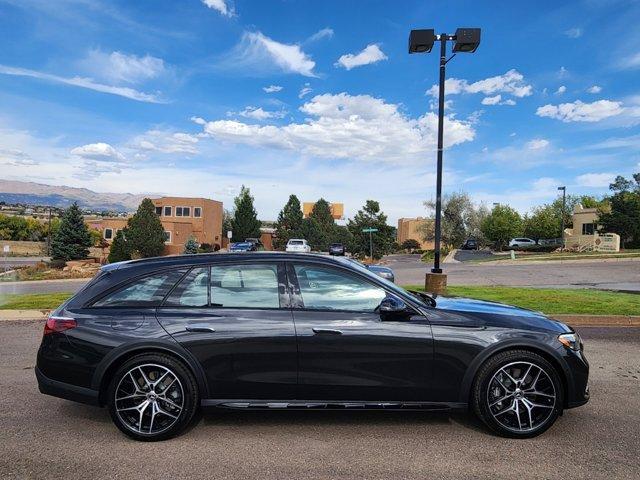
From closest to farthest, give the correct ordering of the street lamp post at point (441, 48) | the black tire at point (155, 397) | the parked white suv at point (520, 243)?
the black tire at point (155, 397) → the street lamp post at point (441, 48) → the parked white suv at point (520, 243)

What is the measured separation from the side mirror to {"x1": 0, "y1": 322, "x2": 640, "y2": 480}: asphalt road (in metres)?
1.02

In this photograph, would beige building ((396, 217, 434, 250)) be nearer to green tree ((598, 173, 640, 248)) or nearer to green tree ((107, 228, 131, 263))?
green tree ((598, 173, 640, 248))

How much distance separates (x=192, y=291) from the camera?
4176 millimetres

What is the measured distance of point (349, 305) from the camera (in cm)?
409

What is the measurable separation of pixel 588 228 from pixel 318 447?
5318cm

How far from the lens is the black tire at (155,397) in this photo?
3.92 meters

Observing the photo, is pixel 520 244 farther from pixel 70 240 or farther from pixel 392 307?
pixel 392 307

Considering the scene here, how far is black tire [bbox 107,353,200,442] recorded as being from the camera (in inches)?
154

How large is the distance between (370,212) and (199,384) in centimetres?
4834

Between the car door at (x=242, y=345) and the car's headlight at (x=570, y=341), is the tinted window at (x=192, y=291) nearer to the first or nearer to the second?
the car door at (x=242, y=345)

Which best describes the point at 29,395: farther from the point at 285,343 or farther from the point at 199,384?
the point at 285,343

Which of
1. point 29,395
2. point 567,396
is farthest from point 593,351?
point 29,395

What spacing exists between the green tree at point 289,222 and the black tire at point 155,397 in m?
52.7

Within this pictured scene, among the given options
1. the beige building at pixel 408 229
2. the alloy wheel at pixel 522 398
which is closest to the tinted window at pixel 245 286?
the alloy wheel at pixel 522 398
